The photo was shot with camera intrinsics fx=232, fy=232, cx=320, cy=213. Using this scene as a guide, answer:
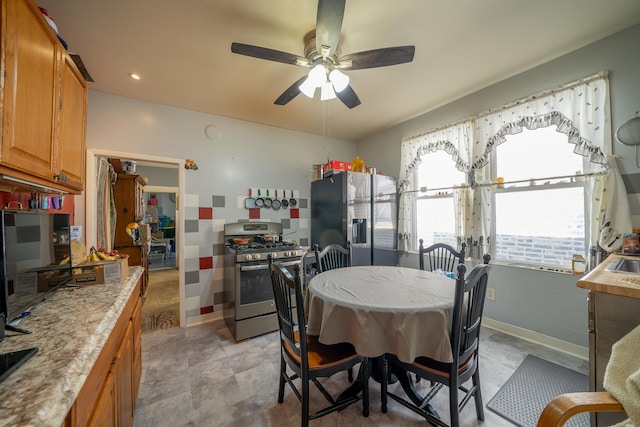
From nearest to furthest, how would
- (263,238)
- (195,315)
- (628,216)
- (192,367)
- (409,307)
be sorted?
(409,307)
(628,216)
(192,367)
(195,315)
(263,238)

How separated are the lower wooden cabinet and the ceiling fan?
171 centimetres

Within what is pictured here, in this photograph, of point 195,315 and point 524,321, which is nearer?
point 524,321

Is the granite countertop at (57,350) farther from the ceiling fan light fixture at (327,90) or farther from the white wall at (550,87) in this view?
the white wall at (550,87)

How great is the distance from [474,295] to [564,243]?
1582mm

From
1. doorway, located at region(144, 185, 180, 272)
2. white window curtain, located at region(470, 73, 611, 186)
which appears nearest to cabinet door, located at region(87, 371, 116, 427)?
white window curtain, located at region(470, 73, 611, 186)

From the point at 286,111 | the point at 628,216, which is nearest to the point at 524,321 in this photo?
the point at 628,216

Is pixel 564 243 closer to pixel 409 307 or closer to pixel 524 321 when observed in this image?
pixel 524 321

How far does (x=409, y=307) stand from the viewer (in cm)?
125

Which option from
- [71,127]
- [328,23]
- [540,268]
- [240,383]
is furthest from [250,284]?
[540,268]

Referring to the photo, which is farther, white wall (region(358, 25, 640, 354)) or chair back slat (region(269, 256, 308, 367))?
white wall (region(358, 25, 640, 354))

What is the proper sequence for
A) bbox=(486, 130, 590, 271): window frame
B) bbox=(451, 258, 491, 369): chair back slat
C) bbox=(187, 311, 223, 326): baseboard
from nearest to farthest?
bbox=(451, 258, 491, 369): chair back slat, bbox=(486, 130, 590, 271): window frame, bbox=(187, 311, 223, 326): baseboard

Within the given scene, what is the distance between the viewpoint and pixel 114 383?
40.0 inches

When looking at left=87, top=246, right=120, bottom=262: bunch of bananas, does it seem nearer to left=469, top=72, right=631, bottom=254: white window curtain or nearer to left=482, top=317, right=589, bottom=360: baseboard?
left=482, top=317, right=589, bottom=360: baseboard

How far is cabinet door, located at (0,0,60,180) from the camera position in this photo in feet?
2.79
